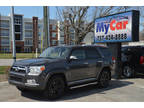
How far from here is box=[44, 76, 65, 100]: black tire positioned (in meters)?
5.68

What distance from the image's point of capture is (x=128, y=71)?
1033 cm

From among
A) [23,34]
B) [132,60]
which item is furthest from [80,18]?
[23,34]

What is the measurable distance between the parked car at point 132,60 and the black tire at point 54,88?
5391 millimetres

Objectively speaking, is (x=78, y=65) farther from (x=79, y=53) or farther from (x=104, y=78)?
(x=104, y=78)

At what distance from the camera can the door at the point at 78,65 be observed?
6.38 meters

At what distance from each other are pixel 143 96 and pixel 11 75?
4.66 meters

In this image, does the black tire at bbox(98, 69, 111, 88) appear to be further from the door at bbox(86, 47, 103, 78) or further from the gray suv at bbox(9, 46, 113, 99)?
the door at bbox(86, 47, 103, 78)

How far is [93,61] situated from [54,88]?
219 cm

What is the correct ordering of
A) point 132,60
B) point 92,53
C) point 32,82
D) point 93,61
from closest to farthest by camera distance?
point 32,82 < point 93,61 < point 92,53 < point 132,60

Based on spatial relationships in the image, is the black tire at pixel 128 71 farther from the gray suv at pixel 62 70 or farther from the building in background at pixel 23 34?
the building in background at pixel 23 34

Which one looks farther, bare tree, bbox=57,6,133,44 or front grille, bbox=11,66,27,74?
bare tree, bbox=57,6,133,44

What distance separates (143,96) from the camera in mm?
6406

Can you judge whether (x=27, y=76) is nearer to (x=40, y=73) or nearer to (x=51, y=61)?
(x=40, y=73)

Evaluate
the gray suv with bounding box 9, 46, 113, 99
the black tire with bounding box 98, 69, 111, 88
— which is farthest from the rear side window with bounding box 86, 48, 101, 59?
the black tire with bounding box 98, 69, 111, 88
